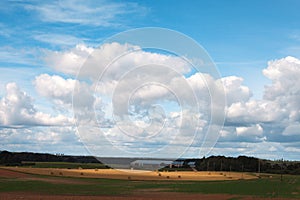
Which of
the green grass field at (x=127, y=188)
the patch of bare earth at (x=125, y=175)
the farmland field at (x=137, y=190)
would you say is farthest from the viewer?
the patch of bare earth at (x=125, y=175)

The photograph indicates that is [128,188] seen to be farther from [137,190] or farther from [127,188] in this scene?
[137,190]

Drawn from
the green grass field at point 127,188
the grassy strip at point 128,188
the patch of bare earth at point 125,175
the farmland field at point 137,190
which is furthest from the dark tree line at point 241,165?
the grassy strip at point 128,188

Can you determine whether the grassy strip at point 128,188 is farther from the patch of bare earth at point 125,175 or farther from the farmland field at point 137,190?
→ the patch of bare earth at point 125,175

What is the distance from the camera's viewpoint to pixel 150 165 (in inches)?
5295

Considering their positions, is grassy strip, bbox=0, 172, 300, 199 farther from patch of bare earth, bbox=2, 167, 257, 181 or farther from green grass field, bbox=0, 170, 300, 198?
patch of bare earth, bbox=2, 167, 257, 181

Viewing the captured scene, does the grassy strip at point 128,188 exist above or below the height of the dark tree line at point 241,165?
below

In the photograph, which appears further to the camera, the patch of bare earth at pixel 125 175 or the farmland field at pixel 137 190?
the patch of bare earth at pixel 125 175

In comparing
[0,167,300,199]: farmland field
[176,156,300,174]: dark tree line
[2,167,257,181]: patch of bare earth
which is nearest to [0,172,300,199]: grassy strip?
[0,167,300,199]: farmland field

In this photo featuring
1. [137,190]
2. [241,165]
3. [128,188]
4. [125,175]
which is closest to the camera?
[137,190]

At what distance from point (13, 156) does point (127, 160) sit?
74.9 metres

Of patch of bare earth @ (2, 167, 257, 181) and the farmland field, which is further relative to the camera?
patch of bare earth @ (2, 167, 257, 181)

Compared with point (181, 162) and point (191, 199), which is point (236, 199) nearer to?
point (191, 199)

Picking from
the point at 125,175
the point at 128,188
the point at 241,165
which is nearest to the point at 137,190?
the point at 128,188

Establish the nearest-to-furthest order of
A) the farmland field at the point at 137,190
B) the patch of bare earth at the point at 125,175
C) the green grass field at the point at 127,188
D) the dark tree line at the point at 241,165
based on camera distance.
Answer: the farmland field at the point at 137,190 < the green grass field at the point at 127,188 < the patch of bare earth at the point at 125,175 < the dark tree line at the point at 241,165
